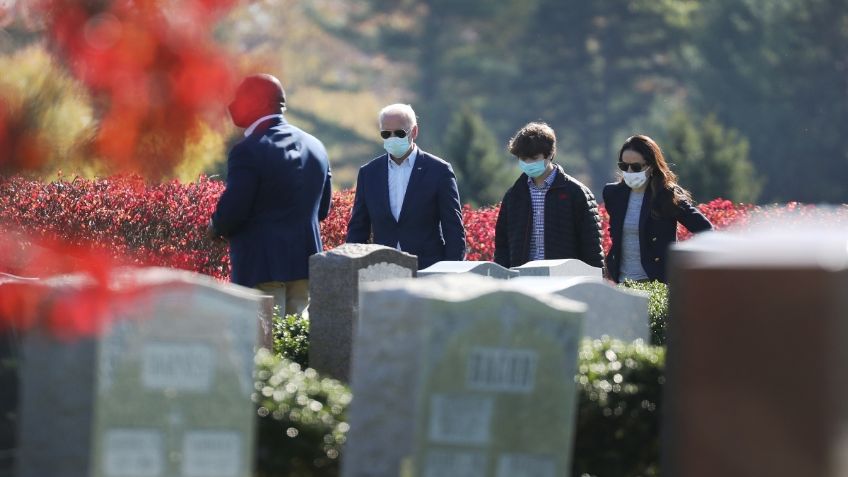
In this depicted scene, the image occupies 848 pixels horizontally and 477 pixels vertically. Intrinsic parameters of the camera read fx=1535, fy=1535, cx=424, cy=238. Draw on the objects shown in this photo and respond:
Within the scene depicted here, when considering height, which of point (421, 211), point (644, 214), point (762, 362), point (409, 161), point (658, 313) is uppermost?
point (409, 161)

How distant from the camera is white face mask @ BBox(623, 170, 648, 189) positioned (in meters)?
9.75

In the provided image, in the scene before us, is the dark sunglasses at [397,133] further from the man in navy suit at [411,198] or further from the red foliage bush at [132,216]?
the red foliage bush at [132,216]

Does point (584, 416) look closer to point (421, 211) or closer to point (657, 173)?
point (421, 211)

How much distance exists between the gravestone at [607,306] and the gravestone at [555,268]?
0.68 m

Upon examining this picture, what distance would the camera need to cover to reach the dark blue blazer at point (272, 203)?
26.2ft

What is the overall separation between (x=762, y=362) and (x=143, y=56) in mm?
2349

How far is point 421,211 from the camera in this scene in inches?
367

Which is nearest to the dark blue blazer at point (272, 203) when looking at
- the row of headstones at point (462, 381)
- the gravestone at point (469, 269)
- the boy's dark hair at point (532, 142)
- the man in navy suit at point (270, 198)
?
the man in navy suit at point (270, 198)

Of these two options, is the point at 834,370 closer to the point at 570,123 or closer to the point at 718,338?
the point at 718,338

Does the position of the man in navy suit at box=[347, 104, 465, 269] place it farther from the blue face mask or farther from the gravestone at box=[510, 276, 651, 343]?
the gravestone at box=[510, 276, 651, 343]

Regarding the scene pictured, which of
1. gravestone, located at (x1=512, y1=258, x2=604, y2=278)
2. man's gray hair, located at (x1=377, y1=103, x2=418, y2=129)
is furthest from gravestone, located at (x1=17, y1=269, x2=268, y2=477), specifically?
man's gray hair, located at (x1=377, y1=103, x2=418, y2=129)

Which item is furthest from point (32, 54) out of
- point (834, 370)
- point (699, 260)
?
point (834, 370)

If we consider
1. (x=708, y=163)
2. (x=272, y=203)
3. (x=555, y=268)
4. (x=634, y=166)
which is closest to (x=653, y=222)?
(x=634, y=166)

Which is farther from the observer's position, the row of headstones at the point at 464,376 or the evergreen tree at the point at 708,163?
the evergreen tree at the point at 708,163
